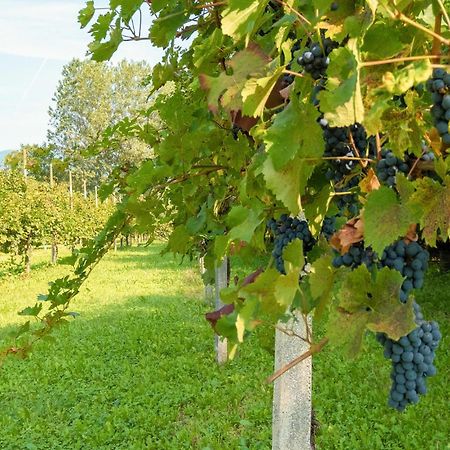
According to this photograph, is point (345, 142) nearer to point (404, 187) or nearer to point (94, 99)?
point (404, 187)

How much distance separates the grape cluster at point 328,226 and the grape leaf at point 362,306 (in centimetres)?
48

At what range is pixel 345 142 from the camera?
3.59 ft

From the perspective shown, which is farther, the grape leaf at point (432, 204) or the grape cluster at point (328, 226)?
the grape cluster at point (328, 226)

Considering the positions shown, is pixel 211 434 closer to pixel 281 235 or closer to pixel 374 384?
pixel 374 384

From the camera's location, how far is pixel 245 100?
986mm

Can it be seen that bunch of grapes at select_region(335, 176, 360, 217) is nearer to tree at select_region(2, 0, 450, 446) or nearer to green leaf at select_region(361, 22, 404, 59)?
tree at select_region(2, 0, 450, 446)

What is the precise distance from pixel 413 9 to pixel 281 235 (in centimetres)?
62

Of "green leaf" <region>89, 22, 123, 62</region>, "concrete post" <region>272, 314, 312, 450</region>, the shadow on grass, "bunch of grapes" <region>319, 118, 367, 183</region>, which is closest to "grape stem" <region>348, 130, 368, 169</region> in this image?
"bunch of grapes" <region>319, 118, 367, 183</region>

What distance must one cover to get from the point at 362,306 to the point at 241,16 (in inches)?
20.6

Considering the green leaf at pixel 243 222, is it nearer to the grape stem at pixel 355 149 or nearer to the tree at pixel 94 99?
the grape stem at pixel 355 149

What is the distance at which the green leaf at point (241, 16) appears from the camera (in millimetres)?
986

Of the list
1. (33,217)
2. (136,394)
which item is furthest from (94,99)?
(136,394)

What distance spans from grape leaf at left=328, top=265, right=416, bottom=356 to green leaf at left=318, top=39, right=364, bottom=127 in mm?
249

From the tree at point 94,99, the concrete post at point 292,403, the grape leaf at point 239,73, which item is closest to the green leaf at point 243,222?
the grape leaf at point 239,73
